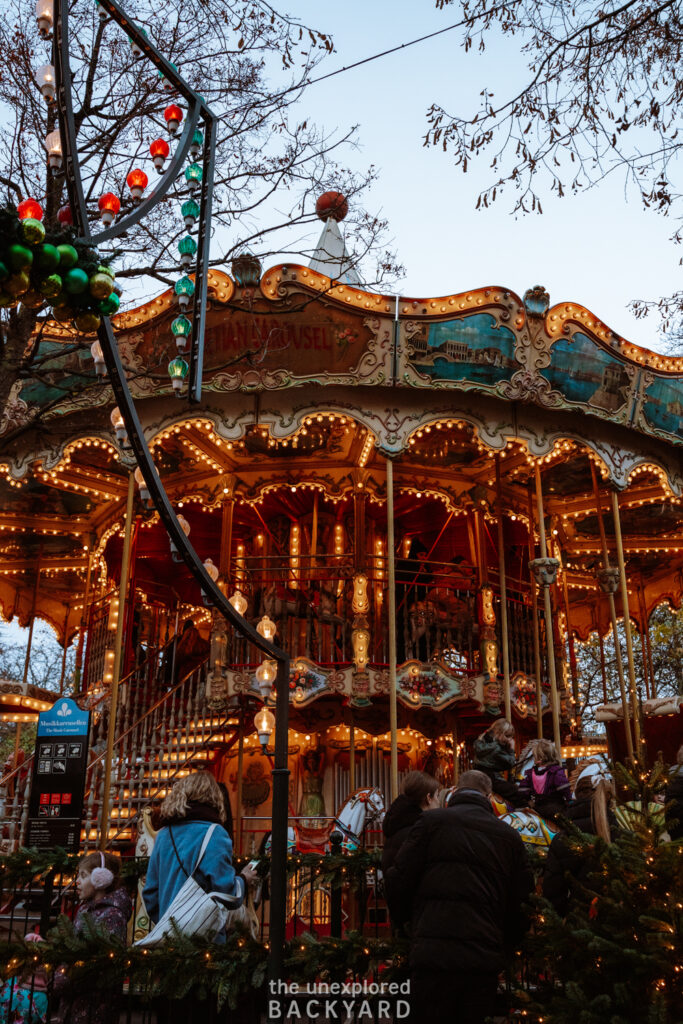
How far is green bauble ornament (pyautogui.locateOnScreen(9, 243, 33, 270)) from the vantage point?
9.71 ft

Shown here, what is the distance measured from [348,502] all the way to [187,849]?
35.7ft

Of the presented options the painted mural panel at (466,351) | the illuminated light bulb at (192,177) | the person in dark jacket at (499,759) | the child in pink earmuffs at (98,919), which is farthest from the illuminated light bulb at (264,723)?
the illuminated light bulb at (192,177)

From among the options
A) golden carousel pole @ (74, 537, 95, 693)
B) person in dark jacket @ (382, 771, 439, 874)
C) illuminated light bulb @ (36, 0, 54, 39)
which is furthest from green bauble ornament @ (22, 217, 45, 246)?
golden carousel pole @ (74, 537, 95, 693)

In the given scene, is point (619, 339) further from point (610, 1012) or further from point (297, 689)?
point (610, 1012)

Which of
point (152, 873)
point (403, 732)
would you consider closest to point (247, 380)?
point (403, 732)

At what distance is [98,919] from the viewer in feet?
16.9

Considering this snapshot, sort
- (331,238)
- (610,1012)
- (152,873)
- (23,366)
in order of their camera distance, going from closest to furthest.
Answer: (610,1012), (152,873), (23,366), (331,238)

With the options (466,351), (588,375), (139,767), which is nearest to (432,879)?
(466,351)

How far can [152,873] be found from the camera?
4938 mm

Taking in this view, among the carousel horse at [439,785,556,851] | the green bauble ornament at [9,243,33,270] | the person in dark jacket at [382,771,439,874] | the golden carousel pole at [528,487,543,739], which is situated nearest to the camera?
the green bauble ornament at [9,243,33,270]

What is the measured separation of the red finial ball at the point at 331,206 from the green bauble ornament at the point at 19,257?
7.38 m

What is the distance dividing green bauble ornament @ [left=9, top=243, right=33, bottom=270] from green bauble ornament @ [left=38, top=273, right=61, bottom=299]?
5.1 inches

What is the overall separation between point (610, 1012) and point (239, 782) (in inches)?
380

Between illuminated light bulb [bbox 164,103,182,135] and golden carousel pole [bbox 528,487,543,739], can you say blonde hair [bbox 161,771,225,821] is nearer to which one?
illuminated light bulb [bbox 164,103,182,135]
